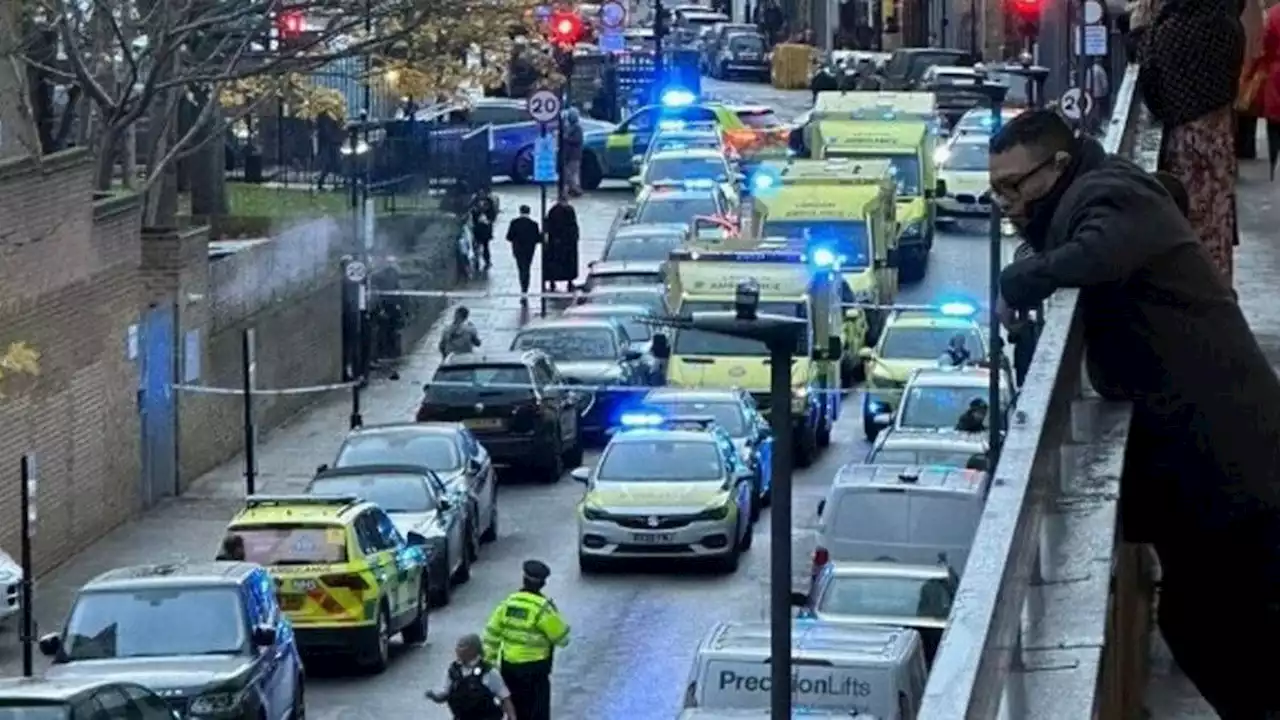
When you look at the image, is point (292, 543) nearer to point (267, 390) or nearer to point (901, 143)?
point (267, 390)

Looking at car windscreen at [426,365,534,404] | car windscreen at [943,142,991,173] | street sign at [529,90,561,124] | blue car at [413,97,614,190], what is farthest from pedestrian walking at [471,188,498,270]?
car windscreen at [426,365,534,404]

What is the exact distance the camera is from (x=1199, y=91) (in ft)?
38.1

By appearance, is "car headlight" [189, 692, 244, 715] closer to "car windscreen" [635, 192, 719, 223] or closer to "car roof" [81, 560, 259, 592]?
"car roof" [81, 560, 259, 592]

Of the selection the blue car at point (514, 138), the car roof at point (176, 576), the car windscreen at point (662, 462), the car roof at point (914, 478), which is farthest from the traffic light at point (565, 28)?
the car roof at point (176, 576)

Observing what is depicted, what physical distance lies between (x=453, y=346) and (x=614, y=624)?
43.0 ft

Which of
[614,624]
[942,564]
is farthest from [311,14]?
[942,564]

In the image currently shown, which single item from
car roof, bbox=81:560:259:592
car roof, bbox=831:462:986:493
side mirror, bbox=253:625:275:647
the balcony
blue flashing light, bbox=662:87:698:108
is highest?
the balcony

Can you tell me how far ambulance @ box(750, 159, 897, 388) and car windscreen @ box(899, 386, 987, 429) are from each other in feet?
29.2

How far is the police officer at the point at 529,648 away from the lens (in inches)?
914

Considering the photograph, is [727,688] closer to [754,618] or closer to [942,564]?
[942,564]

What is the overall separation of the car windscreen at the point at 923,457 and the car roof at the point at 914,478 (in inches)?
48.0

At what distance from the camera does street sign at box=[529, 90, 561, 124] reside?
49.9m

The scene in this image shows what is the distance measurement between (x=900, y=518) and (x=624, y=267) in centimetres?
2012

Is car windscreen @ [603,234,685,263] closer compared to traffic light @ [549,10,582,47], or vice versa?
traffic light @ [549,10,582,47]
